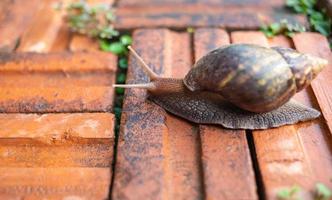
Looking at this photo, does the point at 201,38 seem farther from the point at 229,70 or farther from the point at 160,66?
the point at 229,70

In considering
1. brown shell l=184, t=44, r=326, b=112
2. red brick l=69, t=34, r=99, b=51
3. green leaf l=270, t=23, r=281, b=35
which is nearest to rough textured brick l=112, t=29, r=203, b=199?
brown shell l=184, t=44, r=326, b=112

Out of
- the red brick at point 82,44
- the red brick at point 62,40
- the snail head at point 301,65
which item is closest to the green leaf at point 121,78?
the red brick at point 82,44

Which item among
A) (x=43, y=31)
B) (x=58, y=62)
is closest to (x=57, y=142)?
(x=58, y=62)

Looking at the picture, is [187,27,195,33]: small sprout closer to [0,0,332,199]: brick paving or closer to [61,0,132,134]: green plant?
[0,0,332,199]: brick paving

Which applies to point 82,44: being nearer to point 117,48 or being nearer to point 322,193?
point 117,48

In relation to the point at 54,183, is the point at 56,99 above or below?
above

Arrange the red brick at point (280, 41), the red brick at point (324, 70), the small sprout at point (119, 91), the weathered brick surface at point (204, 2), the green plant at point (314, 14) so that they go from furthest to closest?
the weathered brick surface at point (204, 2) < the green plant at point (314, 14) < the red brick at point (280, 41) < the small sprout at point (119, 91) < the red brick at point (324, 70)

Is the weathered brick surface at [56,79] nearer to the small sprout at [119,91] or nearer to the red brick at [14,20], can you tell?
the small sprout at [119,91]
